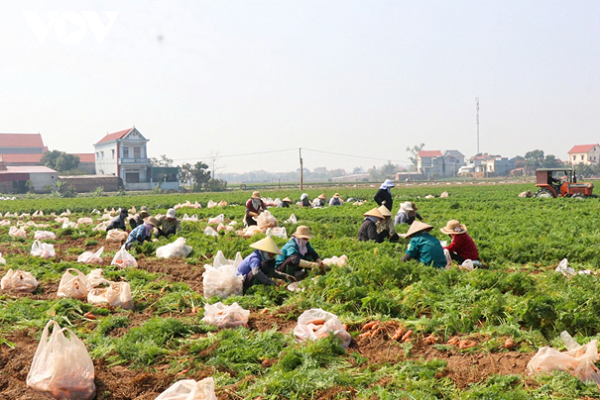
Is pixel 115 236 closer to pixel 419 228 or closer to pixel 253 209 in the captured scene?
pixel 253 209

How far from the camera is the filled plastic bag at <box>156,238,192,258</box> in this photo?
11469mm

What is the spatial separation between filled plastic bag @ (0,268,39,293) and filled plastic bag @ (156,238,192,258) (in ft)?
11.1

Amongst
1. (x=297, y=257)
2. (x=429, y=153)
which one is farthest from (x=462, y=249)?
(x=429, y=153)

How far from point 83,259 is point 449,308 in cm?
781

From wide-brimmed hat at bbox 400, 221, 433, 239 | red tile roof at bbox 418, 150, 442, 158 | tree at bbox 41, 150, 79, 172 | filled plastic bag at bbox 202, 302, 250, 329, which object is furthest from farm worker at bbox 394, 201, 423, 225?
red tile roof at bbox 418, 150, 442, 158

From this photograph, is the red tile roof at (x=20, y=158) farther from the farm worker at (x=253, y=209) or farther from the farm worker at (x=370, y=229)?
the farm worker at (x=370, y=229)

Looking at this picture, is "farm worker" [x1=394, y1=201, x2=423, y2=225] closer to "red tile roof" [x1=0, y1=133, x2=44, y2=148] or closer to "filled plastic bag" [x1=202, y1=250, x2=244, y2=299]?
"filled plastic bag" [x1=202, y1=250, x2=244, y2=299]

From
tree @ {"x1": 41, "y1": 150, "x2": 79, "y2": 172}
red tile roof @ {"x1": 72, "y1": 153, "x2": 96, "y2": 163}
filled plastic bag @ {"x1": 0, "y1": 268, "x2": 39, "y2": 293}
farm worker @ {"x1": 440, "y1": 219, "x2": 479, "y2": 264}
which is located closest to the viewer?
filled plastic bag @ {"x1": 0, "y1": 268, "x2": 39, "y2": 293}

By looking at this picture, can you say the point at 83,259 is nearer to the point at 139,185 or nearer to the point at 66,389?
the point at 66,389

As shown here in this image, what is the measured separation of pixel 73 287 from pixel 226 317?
9.18 feet

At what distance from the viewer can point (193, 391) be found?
3.79 metres

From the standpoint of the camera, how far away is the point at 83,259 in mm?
10680

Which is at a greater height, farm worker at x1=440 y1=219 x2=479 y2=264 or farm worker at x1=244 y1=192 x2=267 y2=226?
farm worker at x1=244 y1=192 x2=267 y2=226

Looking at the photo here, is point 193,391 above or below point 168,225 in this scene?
below
